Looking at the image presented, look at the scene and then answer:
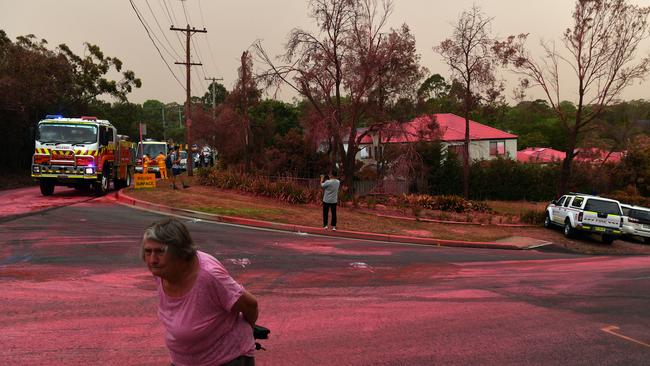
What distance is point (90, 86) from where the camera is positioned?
40.3 metres

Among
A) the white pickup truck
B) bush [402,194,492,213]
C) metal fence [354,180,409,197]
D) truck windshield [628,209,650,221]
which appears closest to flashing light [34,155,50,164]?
metal fence [354,180,409,197]

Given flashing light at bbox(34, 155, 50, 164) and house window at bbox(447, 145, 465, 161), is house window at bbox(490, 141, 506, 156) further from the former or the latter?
flashing light at bbox(34, 155, 50, 164)

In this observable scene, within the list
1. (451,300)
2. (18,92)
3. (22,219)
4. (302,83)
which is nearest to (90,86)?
(18,92)

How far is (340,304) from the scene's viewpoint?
22.7 ft

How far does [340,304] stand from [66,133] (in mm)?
16116

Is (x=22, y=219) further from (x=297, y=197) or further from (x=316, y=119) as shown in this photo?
(x=316, y=119)

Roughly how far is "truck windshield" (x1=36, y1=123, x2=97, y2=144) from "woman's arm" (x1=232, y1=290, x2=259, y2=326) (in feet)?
61.6

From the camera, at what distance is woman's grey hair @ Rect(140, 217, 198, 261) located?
2.49 m

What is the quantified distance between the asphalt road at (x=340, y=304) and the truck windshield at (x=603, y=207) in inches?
329

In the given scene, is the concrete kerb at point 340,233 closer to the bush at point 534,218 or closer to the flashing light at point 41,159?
the flashing light at point 41,159

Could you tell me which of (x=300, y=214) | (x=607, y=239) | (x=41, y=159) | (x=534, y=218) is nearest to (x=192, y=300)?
(x=300, y=214)

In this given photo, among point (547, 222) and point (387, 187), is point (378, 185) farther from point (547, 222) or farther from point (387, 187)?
point (547, 222)

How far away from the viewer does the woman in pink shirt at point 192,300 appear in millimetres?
2500

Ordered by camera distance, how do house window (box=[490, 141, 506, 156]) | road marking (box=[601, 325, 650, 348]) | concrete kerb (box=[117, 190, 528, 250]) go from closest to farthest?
road marking (box=[601, 325, 650, 348]) < concrete kerb (box=[117, 190, 528, 250]) < house window (box=[490, 141, 506, 156])
